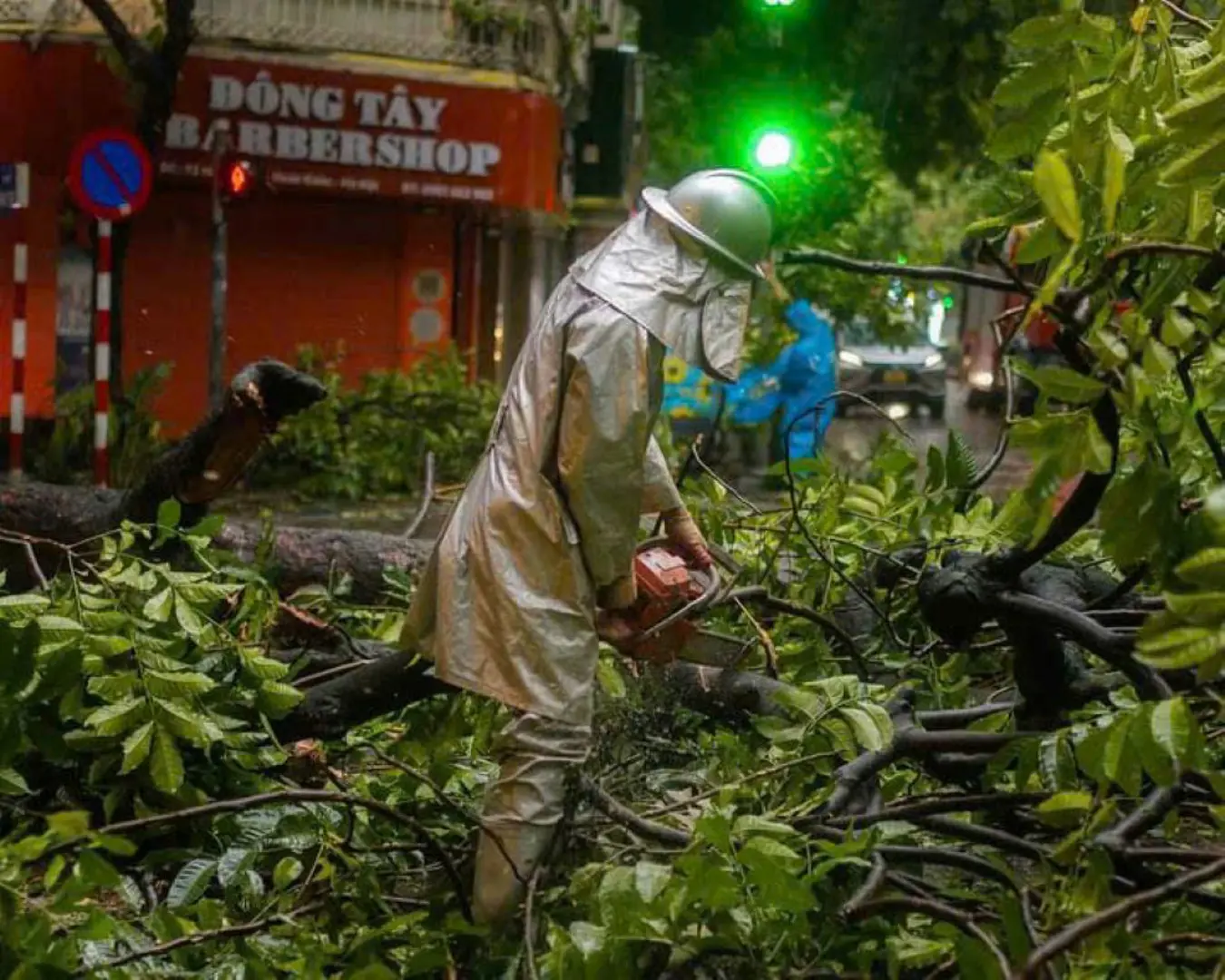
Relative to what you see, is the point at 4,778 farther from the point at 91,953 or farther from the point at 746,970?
the point at 746,970

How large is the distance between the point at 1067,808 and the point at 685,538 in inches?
56.2

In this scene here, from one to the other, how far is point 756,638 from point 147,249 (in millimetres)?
10481

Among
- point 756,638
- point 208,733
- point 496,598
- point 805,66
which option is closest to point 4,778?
point 208,733

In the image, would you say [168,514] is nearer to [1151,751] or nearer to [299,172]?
[1151,751]

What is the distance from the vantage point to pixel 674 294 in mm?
3764

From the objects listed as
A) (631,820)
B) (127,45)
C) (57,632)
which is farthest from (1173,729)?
(127,45)

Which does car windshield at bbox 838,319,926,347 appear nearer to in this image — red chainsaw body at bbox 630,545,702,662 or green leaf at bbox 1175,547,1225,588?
red chainsaw body at bbox 630,545,702,662

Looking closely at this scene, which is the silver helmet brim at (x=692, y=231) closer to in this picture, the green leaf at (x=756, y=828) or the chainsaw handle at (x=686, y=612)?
the chainsaw handle at (x=686, y=612)

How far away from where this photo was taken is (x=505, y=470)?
12.4 feet

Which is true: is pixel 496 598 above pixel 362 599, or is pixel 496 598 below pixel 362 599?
above

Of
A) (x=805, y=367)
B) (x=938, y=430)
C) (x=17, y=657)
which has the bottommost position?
(x=938, y=430)

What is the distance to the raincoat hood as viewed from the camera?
3.74 metres

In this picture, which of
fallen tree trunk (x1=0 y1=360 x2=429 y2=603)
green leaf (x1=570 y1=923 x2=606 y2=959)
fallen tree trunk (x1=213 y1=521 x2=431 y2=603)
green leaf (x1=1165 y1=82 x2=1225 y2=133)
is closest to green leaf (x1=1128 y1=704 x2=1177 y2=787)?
green leaf (x1=1165 y1=82 x2=1225 y2=133)

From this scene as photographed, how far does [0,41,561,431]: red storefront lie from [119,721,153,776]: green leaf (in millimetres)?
9163
